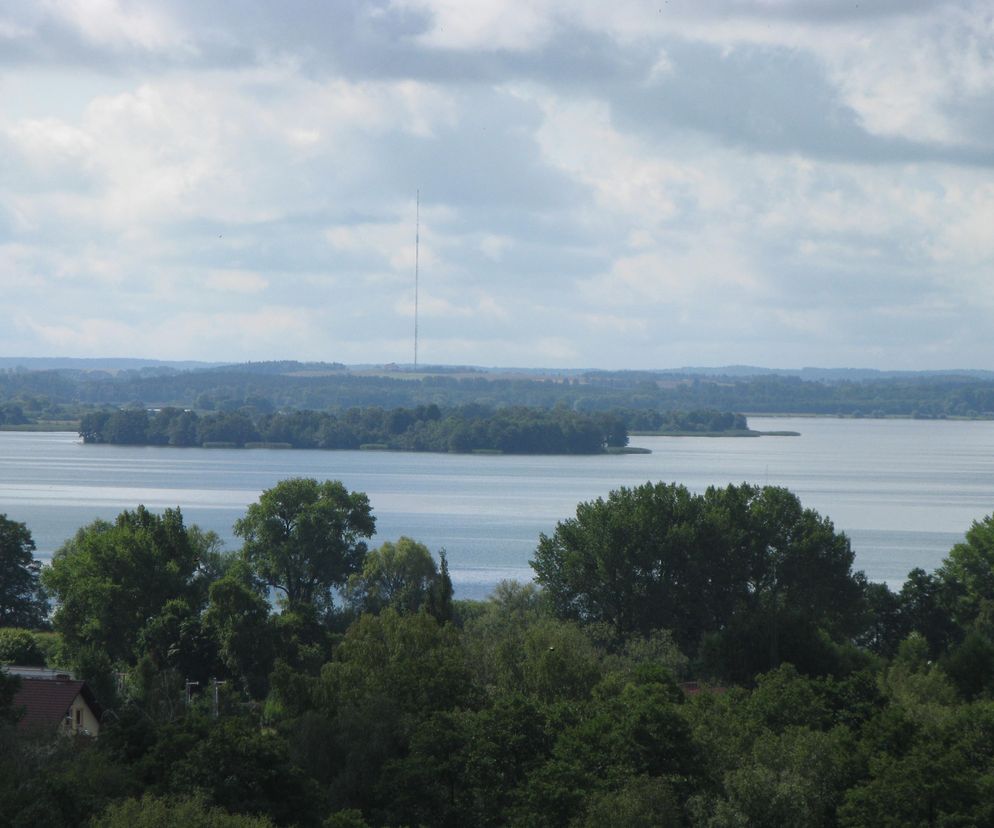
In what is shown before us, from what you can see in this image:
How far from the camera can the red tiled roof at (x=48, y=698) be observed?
102ft

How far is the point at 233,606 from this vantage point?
44125 mm

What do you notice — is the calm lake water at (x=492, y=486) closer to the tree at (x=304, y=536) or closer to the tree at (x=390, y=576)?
the tree at (x=390, y=576)

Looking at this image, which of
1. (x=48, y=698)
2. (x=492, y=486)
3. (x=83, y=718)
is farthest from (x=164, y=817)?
(x=492, y=486)

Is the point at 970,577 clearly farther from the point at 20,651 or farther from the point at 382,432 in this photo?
the point at 382,432

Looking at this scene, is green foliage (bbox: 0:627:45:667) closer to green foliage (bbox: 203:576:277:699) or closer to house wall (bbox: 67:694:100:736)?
green foliage (bbox: 203:576:277:699)

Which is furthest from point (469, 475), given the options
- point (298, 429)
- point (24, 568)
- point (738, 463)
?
point (24, 568)

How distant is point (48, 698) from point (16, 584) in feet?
88.5

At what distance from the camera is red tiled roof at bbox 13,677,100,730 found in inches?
1220

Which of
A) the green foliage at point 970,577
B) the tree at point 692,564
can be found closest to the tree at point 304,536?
the tree at point 692,564

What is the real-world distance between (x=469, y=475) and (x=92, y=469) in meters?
36.4

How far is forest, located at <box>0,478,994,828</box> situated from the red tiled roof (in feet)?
3.27

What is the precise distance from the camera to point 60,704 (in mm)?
31828

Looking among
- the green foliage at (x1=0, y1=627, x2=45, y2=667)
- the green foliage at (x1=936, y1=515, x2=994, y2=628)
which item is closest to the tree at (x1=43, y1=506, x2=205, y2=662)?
the green foliage at (x1=0, y1=627, x2=45, y2=667)

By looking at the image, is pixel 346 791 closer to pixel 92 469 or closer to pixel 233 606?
pixel 233 606
